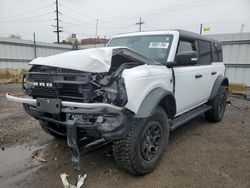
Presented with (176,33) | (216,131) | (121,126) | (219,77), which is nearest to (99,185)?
(121,126)

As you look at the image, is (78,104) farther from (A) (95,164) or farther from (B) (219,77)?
(B) (219,77)

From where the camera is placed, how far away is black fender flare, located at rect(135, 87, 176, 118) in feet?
9.57

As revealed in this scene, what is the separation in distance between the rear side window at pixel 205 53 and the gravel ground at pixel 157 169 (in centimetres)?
149

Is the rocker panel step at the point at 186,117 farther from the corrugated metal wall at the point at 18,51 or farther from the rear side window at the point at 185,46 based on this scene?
the corrugated metal wall at the point at 18,51

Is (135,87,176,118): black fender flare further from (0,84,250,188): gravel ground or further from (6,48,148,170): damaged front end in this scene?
(0,84,250,188): gravel ground

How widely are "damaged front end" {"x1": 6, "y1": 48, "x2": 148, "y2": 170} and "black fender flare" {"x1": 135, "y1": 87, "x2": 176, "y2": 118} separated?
15 centimetres

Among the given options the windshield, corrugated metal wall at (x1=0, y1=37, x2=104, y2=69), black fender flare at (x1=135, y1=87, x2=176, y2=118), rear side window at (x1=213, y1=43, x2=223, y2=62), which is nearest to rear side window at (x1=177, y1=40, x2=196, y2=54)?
the windshield

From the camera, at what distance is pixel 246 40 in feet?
39.9

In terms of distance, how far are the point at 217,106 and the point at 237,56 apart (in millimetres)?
8167

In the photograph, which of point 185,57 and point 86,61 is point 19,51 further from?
point 86,61

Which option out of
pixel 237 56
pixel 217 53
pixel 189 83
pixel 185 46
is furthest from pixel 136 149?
pixel 237 56

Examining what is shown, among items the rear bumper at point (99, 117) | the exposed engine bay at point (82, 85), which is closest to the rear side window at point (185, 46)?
the exposed engine bay at point (82, 85)

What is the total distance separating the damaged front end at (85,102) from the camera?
2676 mm

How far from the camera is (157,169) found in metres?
3.41
